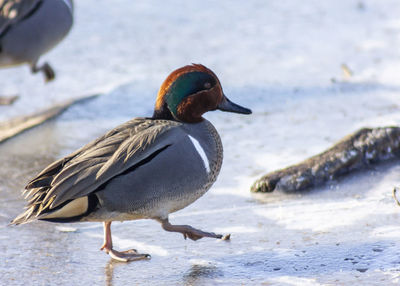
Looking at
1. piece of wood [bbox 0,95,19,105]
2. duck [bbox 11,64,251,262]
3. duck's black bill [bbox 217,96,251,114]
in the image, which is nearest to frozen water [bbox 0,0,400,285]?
piece of wood [bbox 0,95,19,105]

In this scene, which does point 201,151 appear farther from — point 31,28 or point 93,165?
point 31,28

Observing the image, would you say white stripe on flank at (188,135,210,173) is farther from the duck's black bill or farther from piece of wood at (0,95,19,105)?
piece of wood at (0,95,19,105)

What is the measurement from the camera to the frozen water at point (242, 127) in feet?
11.6

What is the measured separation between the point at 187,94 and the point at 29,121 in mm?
2876

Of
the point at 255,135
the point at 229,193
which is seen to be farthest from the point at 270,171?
the point at 255,135

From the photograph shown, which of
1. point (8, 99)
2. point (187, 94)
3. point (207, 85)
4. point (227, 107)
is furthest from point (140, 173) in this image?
point (8, 99)

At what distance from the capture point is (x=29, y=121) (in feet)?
21.1

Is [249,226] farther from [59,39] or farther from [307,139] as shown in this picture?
[59,39]

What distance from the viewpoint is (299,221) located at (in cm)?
406

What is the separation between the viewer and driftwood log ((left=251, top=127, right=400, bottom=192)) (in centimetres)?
456

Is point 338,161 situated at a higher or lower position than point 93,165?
lower

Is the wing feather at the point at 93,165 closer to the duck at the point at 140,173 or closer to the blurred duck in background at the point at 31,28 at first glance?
the duck at the point at 140,173

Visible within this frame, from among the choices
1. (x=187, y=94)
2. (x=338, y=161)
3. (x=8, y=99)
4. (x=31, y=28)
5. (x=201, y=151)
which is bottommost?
(x=8, y=99)

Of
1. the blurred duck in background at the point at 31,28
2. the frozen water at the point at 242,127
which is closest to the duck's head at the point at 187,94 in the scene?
the frozen water at the point at 242,127
